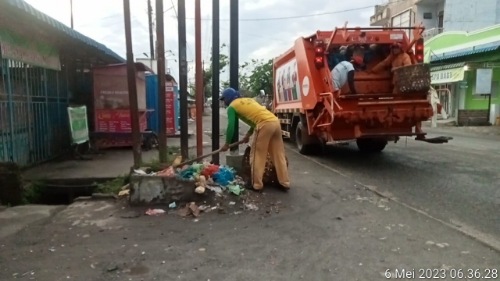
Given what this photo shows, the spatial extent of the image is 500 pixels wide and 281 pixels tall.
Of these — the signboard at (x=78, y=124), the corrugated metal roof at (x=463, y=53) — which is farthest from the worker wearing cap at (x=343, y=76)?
the corrugated metal roof at (x=463, y=53)

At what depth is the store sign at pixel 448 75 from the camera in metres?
19.6

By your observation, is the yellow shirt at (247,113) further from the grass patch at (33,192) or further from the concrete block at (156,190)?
the grass patch at (33,192)

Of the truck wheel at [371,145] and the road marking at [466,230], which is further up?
the truck wheel at [371,145]

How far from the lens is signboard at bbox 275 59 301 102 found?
9.84 m

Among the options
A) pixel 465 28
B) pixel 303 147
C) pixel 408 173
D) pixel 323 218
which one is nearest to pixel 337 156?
pixel 303 147

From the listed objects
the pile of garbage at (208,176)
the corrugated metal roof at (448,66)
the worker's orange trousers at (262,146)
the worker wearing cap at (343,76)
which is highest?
the corrugated metal roof at (448,66)

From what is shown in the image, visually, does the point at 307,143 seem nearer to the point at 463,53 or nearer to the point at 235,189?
the point at 235,189

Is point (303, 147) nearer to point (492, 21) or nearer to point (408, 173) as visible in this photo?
point (408, 173)

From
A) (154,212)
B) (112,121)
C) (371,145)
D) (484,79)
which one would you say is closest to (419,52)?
(371,145)

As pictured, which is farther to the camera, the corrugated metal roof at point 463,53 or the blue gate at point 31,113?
the corrugated metal roof at point 463,53

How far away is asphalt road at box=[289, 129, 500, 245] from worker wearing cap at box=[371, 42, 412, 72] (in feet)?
6.27

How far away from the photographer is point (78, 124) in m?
9.23

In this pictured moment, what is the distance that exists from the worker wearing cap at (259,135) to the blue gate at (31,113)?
12.3 feet

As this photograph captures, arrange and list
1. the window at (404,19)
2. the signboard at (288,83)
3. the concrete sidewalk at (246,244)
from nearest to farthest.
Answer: the concrete sidewalk at (246,244) → the signboard at (288,83) → the window at (404,19)
